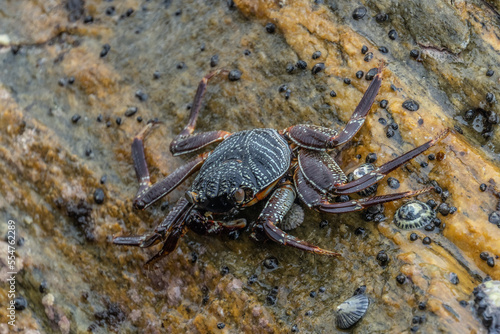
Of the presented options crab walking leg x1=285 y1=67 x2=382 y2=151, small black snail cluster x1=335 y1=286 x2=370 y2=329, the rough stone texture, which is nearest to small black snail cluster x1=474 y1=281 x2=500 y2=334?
the rough stone texture

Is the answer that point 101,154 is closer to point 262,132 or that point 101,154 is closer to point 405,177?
point 262,132

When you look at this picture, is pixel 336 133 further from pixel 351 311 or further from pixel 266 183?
pixel 351 311

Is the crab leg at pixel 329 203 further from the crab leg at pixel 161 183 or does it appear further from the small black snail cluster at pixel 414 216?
the crab leg at pixel 161 183

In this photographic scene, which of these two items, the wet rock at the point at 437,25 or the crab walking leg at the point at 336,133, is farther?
the wet rock at the point at 437,25

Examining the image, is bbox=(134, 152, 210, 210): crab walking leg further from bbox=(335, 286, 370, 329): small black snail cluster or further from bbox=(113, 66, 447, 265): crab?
bbox=(335, 286, 370, 329): small black snail cluster

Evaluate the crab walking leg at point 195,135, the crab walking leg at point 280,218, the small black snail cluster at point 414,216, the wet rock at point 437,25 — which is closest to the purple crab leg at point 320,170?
the crab walking leg at point 280,218
